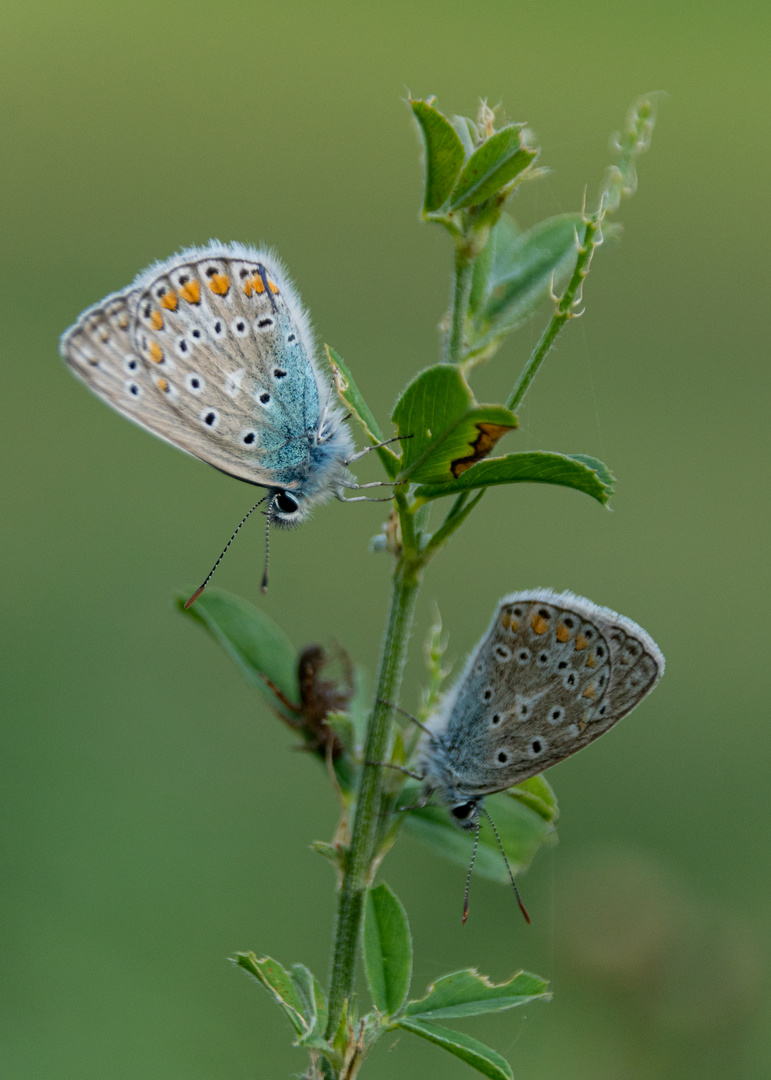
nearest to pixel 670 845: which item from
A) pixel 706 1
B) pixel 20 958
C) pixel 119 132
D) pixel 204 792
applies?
pixel 204 792

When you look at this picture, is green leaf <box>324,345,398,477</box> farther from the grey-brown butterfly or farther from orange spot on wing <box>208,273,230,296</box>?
orange spot on wing <box>208,273,230,296</box>

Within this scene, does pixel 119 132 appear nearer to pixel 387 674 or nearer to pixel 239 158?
pixel 239 158

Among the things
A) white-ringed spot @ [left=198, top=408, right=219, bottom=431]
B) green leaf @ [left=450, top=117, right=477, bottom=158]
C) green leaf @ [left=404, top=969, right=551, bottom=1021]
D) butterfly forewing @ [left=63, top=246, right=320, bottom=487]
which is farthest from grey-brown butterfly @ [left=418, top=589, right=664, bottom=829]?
green leaf @ [left=450, top=117, right=477, bottom=158]

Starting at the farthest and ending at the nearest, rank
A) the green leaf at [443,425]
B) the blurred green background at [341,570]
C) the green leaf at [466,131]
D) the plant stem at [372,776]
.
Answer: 1. the blurred green background at [341,570]
2. the green leaf at [466,131]
3. the plant stem at [372,776]
4. the green leaf at [443,425]

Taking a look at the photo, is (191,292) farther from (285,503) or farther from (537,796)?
(537,796)

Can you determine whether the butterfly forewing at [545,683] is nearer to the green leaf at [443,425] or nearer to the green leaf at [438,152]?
the green leaf at [443,425]

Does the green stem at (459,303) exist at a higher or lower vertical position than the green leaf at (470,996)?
higher

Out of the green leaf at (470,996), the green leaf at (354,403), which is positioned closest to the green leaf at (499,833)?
the green leaf at (470,996)

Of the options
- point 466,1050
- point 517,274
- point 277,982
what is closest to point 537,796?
point 466,1050
